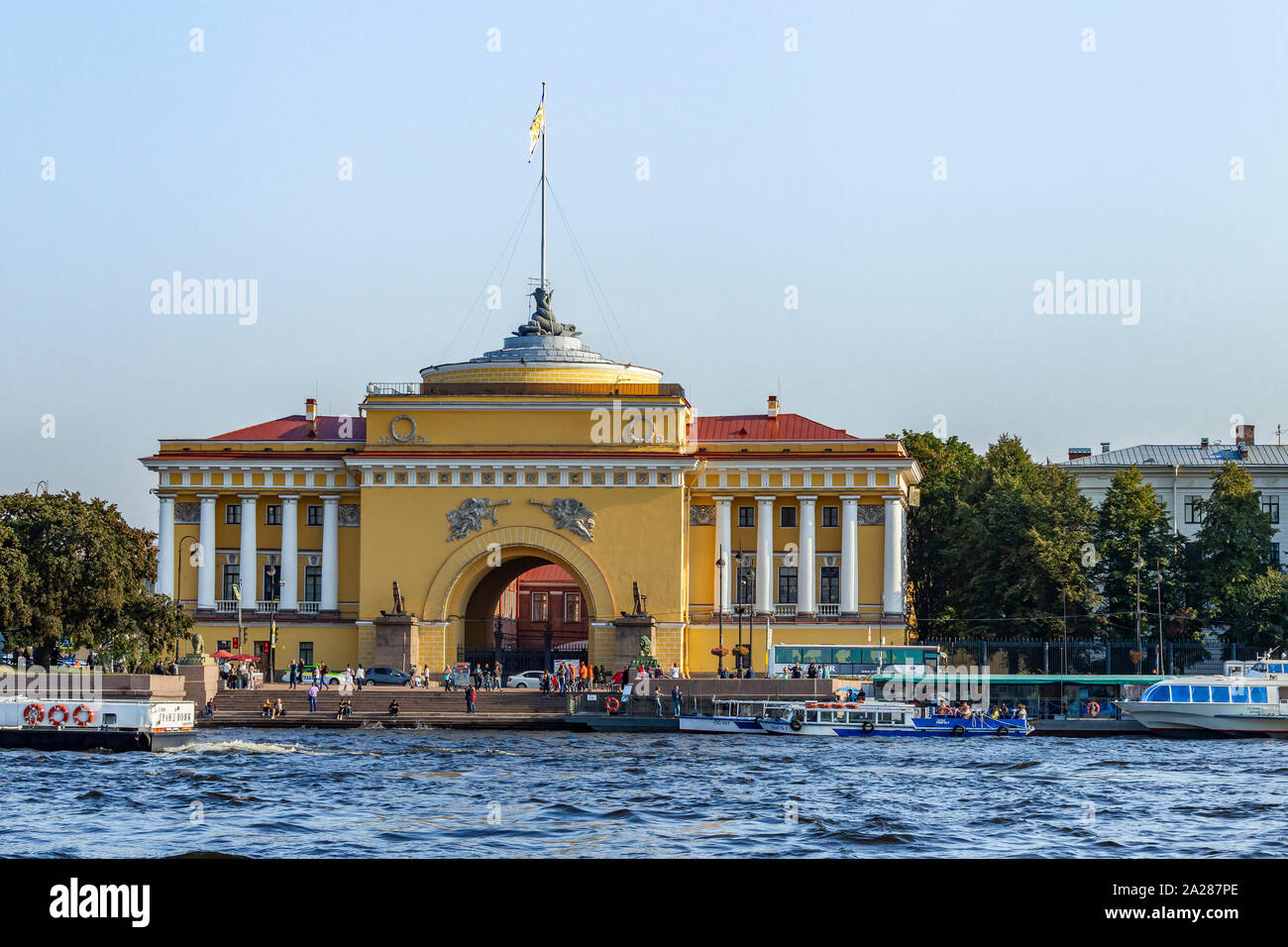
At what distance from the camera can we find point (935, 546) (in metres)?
67.8

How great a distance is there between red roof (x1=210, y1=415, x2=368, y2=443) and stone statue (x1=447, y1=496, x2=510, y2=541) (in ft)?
20.0

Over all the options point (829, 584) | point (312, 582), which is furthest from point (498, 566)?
point (829, 584)

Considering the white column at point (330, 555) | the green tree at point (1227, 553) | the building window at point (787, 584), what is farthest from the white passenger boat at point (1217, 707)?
the white column at point (330, 555)

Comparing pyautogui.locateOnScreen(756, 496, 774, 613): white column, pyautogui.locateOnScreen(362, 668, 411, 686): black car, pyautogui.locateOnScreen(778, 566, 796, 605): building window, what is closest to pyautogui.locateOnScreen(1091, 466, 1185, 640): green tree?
pyautogui.locateOnScreen(778, 566, 796, 605): building window

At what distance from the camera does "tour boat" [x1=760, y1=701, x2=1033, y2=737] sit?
4709cm

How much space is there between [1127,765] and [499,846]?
19.5 m

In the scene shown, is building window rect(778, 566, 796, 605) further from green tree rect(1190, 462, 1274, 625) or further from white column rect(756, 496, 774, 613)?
green tree rect(1190, 462, 1274, 625)

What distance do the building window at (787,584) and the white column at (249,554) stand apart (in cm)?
1903

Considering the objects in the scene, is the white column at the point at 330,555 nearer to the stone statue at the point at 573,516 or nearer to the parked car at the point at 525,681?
the parked car at the point at 525,681

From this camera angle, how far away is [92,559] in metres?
50.3

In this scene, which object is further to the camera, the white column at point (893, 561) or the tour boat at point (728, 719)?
the white column at point (893, 561)

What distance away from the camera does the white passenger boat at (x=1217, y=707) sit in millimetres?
48281

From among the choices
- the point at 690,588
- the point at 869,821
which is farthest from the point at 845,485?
the point at 869,821
